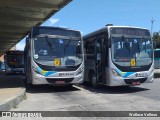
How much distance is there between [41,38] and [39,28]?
0.51 meters

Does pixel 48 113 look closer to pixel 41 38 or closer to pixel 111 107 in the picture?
pixel 111 107

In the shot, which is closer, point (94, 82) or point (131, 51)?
point (131, 51)

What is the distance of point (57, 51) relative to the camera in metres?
16.2

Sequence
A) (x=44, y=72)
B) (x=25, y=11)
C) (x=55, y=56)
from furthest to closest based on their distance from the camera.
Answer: (x=25, y=11)
(x=55, y=56)
(x=44, y=72)

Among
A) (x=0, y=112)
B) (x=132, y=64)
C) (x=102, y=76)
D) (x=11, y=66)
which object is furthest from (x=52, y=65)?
(x=11, y=66)

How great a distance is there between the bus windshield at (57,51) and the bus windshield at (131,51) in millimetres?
2127

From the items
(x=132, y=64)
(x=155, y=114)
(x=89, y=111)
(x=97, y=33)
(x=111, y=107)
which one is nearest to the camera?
(x=155, y=114)

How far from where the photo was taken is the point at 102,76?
16219mm

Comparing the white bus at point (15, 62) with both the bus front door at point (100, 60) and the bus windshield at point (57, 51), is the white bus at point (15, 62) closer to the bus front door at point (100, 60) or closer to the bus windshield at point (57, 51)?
the bus windshield at point (57, 51)

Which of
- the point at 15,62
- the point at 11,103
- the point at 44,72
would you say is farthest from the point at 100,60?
the point at 15,62

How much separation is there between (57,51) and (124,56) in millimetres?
3224

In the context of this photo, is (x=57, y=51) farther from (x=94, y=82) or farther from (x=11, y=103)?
(x=11, y=103)

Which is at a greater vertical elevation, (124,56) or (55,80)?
(124,56)

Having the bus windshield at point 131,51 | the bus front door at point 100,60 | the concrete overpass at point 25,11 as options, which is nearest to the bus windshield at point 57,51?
the bus front door at point 100,60
